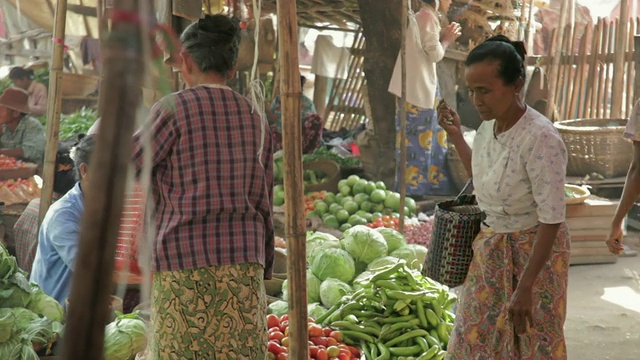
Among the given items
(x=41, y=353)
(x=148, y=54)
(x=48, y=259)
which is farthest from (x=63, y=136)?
(x=148, y=54)

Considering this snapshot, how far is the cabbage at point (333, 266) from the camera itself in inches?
179

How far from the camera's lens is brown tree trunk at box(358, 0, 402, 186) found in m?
7.82

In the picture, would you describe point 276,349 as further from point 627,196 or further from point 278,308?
point 627,196

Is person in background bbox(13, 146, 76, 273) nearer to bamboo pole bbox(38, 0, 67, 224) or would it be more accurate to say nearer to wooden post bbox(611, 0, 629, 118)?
bamboo pole bbox(38, 0, 67, 224)

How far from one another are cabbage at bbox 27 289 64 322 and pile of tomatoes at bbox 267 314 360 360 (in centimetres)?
101

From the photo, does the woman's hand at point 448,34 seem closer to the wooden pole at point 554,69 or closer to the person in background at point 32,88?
the wooden pole at point 554,69

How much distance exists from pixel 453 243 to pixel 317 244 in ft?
7.67

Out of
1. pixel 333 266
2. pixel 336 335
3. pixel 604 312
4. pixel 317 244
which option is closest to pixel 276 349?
pixel 336 335

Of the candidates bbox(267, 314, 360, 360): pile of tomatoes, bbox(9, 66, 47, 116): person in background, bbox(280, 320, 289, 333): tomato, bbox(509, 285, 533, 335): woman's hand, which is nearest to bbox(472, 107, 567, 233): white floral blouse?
bbox(509, 285, 533, 335): woman's hand

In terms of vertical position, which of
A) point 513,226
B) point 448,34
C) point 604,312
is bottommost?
point 604,312

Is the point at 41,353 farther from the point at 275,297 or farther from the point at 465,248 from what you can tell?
the point at 465,248

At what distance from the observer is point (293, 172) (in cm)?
236

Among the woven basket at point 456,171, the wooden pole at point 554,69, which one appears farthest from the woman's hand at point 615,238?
the wooden pole at point 554,69

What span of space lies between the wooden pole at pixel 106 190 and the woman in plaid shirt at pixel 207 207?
184cm
